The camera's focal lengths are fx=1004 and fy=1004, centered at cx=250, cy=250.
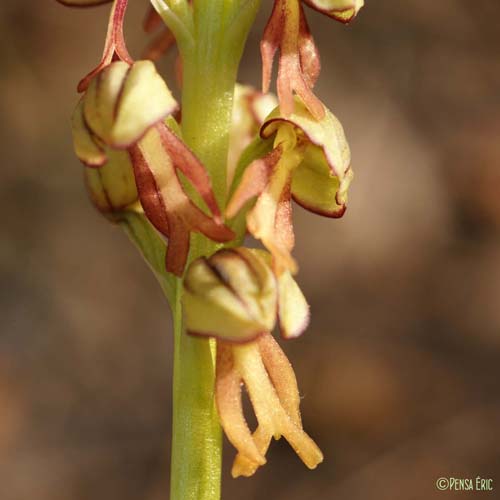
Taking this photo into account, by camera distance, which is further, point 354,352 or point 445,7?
point 445,7

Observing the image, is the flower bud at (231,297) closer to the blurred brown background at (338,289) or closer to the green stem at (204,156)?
the green stem at (204,156)

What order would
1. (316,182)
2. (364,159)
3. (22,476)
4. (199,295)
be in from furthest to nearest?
1. (364,159)
2. (22,476)
3. (316,182)
4. (199,295)

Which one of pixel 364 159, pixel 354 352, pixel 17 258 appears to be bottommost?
pixel 354 352

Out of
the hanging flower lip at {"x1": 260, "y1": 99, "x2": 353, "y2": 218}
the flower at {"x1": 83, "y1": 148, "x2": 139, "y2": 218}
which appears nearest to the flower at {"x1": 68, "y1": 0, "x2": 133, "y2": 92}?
the flower at {"x1": 83, "y1": 148, "x2": 139, "y2": 218}

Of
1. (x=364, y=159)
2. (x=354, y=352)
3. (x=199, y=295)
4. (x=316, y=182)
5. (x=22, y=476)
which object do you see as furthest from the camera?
(x=364, y=159)

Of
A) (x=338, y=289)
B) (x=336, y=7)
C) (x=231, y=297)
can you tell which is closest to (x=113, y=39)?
(x=336, y=7)

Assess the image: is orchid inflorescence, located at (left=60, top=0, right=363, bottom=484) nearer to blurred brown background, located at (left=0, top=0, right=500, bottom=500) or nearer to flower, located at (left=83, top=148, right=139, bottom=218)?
flower, located at (left=83, top=148, right=139, bottom=218)

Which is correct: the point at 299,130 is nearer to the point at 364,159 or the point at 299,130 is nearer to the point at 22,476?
the point at 22,476

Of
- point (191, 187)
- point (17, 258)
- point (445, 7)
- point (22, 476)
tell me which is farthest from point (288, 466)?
point (191, 187)
